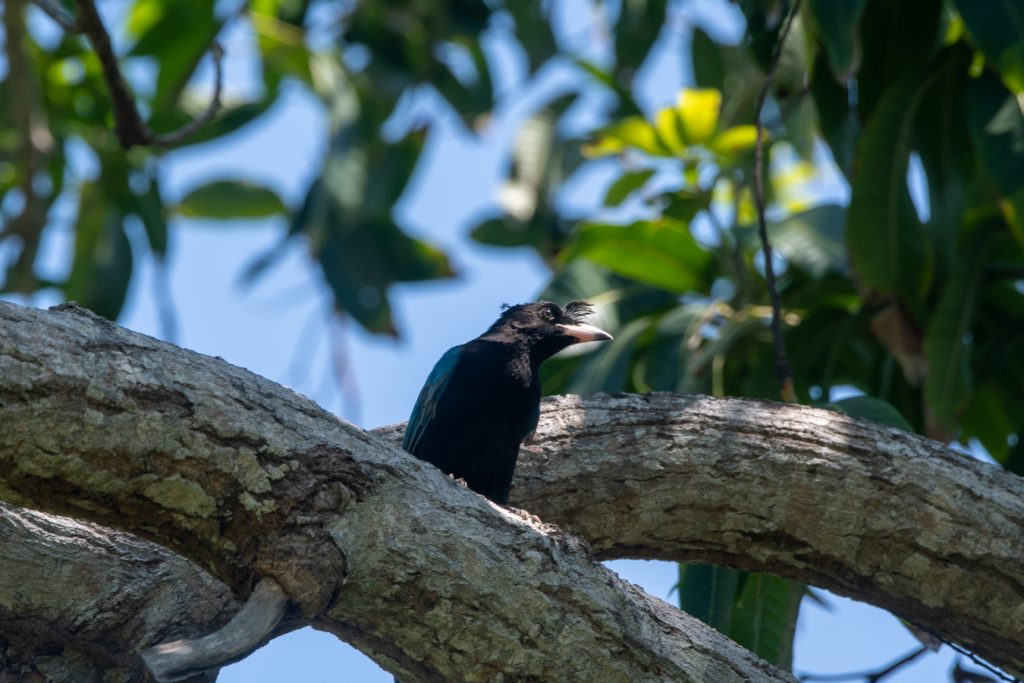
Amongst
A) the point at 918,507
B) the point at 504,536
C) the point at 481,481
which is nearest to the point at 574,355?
the point at 481,481

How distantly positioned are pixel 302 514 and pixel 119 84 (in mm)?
2339

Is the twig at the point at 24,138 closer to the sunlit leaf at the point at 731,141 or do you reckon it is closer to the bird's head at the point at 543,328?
the bird's head at the point at 543,328

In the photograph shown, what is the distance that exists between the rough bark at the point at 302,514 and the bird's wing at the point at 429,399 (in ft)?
3.92

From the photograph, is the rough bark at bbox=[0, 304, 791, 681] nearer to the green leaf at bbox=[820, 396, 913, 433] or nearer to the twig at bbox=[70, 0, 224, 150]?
the green leaf at bbox=[820, 396, 913, 433]

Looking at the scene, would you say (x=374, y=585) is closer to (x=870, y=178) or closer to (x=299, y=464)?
(x=299, y=464)

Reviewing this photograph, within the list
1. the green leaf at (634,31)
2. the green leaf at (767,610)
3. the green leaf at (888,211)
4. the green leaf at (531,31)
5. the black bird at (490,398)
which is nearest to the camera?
the black bird at (490,398)

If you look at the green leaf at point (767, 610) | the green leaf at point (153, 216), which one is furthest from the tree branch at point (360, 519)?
the green leaf at point (153, 216)

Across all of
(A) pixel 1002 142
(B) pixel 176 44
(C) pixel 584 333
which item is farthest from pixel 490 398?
(B) pixel 176 44

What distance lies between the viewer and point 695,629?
2.84 meters

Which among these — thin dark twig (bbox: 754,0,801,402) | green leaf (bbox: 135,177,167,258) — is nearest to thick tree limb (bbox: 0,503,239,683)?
thin dark twig (bbox: 754,0,801,402)

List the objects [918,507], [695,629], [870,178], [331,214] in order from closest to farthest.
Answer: [695,629] < [918,507] < [870,178] < [331,214]

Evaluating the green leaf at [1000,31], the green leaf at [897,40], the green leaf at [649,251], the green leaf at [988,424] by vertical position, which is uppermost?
the green leaf at [897,40]

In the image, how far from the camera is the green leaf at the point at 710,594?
3973 millimetres

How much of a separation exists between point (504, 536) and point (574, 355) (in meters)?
2.34
